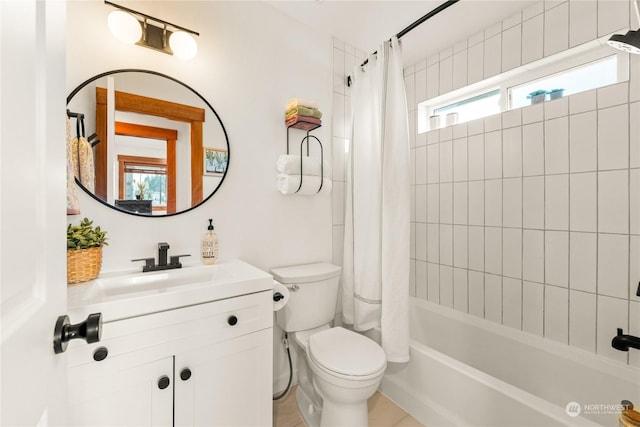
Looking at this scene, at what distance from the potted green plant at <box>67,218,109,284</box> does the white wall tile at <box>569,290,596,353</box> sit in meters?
2.42

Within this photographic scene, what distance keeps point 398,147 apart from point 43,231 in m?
1.44

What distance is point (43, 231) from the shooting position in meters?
0.44

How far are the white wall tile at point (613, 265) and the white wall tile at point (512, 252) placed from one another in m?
0.37

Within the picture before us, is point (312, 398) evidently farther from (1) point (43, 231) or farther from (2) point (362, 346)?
(1) point (43, 231)

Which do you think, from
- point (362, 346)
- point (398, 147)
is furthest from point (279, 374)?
point (398, 147)

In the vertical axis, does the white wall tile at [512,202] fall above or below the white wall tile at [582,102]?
below

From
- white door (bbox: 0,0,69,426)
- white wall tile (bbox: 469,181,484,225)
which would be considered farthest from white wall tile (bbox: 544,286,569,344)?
white door (bbox: 0,0,69,426)

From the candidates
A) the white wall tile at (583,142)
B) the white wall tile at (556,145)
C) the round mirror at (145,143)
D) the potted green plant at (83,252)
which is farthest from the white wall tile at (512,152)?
the potted green plant at (83,252)

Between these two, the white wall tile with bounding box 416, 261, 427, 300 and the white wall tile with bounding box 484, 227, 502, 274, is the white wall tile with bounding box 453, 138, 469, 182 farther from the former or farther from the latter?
the white wall tile with bounding box 416, 261, 427, 300

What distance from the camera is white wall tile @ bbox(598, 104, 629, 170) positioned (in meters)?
1.40

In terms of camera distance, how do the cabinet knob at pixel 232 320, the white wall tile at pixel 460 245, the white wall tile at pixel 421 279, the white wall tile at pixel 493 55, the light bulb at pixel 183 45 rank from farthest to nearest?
the white wall tile at pixel 421 279
the white wall tile at pixel 460 245
the white wall tile at pixel 493 55
the light bulb at pixel 183 45
the cabinet knob at pixel 232 320

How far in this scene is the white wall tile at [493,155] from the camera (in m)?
1.88

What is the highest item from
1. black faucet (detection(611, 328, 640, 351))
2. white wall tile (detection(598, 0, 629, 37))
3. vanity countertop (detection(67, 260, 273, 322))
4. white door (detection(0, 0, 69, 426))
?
white wall tile (detection(598, 0, 629, 37))

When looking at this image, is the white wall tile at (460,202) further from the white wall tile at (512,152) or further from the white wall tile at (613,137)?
the white wall tile at (613,137)
